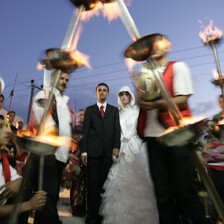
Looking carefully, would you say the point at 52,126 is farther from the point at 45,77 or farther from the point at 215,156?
the point at 215,156

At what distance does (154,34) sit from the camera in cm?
133

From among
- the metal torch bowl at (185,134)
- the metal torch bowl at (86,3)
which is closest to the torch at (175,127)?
the metal torch bowl at (185,134)

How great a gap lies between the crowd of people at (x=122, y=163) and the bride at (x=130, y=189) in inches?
0.6

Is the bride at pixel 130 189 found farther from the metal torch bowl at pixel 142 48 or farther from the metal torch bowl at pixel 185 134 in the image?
the metal torch bowl at pixel 142 48

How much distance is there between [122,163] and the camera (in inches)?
149

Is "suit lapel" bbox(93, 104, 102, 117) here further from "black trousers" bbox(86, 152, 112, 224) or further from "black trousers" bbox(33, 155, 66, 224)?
"black trousers" bbox(33, 155, 66, 224)

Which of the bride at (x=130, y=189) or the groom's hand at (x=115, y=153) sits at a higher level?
the groom's hand at (x=115, y=153)

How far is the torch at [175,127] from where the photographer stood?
1.18 meters

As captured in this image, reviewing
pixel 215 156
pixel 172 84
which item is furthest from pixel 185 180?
pixel 215 156

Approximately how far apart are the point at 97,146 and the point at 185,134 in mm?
2585

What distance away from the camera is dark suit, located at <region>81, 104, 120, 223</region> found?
3.43 metres

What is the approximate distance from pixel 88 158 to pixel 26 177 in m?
2.34

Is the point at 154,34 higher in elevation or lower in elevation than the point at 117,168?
higher

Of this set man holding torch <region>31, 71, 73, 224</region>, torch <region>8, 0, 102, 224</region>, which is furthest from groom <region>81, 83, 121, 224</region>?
torch <region>8, 0, 102, 224</region>
